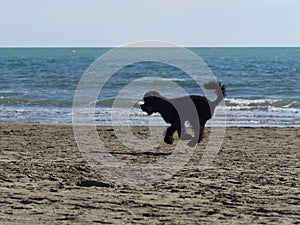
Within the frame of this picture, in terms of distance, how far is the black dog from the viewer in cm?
1031

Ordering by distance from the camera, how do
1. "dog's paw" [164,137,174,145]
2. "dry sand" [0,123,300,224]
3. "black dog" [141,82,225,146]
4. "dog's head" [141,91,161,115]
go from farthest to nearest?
"dog's paw" [164,137,174,145]
"dog's head" [141,91,161,115]
"black dog" [141,82,225,146]
"dry sand" [0,123,300,224]

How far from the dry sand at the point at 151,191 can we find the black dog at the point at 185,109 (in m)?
0.54

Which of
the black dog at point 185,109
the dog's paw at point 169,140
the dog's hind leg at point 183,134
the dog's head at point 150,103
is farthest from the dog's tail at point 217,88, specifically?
the dog's paw at point 169,140

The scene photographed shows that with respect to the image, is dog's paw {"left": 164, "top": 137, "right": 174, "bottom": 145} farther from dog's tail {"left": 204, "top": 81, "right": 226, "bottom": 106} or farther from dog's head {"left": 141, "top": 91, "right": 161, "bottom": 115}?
dog's tail {"left": 204, "top": 81, "right": 226, "bottom": 106}

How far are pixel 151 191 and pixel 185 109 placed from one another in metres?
3.77

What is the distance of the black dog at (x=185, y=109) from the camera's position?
10.3 metres

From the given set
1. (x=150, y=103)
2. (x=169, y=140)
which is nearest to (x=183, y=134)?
(x=169, y=140)

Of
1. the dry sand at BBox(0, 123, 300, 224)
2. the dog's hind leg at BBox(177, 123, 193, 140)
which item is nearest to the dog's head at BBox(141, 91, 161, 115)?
the dog's hind leg at BBox(177, 123, 193, 140)

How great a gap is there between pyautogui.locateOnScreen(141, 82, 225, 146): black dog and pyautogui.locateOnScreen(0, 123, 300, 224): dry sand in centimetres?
54

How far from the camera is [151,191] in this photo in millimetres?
6727

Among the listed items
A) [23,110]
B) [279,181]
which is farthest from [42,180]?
[23,110]

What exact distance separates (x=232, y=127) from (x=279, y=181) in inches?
290

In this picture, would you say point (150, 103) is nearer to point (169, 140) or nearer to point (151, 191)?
point (169, 140)

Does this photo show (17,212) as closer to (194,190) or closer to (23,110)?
(194,190)
